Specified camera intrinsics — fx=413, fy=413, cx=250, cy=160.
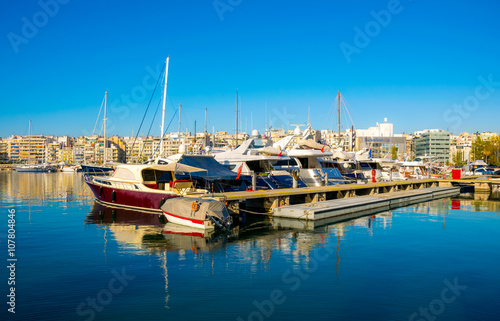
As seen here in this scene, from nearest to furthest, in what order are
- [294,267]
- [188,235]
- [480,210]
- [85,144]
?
[294,267], [188,235], [480,210], [85,144]

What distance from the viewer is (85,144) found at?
633 ft

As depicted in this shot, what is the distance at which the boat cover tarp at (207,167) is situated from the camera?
80.3 ft

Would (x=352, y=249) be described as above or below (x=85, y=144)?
below

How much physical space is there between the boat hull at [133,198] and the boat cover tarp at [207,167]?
8.44 feet

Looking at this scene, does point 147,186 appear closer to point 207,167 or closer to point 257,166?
point 207,167

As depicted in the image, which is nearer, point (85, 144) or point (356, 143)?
point (356, 143)

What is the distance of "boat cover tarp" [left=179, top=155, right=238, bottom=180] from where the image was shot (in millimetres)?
24475

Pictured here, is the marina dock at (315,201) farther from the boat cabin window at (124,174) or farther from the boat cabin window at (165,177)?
the boat cabin window at (124,174)

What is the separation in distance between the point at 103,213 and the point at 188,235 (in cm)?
1007

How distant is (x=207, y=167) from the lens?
82.9ft

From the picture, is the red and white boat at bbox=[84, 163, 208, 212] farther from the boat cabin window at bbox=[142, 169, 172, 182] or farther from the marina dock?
the marina dock

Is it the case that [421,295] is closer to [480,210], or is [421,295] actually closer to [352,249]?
[352,249]

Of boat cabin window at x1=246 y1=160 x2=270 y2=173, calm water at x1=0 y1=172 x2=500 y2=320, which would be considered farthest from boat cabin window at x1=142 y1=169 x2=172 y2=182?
boat cabin window at x1=246 y1=160 x2=270 y2=173

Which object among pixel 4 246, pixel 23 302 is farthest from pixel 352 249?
pixel 4 246
